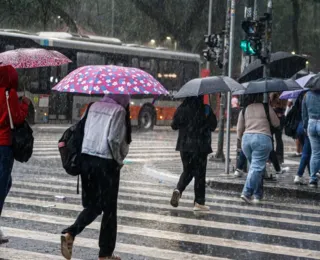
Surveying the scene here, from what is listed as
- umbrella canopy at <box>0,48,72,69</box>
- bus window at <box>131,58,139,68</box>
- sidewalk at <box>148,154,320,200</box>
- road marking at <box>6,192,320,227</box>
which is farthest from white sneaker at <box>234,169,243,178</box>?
bus window at <box>131,58,139,68</box>

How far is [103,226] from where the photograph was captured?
744cm

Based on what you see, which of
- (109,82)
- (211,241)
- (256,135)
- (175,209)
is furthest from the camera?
(256,135)

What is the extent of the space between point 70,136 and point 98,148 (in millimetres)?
320

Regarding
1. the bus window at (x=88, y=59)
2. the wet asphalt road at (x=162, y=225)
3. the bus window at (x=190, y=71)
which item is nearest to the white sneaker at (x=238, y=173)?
the wet asphalt road at (x=162, y=225)

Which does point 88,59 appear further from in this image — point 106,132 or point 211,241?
point 106,132

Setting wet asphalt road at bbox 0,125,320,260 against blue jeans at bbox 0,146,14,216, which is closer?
blue jeans at bbox 0,146,14,216

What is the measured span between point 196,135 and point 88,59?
2097 cm

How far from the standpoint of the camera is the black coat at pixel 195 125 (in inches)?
432

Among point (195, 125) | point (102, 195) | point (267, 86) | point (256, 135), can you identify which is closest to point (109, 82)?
point (102, 195)

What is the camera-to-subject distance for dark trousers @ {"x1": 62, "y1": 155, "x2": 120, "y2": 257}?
7359mm

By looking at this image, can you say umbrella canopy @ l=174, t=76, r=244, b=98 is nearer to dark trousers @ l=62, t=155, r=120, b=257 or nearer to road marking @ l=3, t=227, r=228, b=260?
road marking @ l=3, t=227, r=228, b=260

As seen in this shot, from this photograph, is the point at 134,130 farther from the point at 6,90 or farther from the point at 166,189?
the point at 6,90

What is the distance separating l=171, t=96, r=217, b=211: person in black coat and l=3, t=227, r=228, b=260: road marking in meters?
2.58

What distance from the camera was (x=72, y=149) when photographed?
24.5 ft
